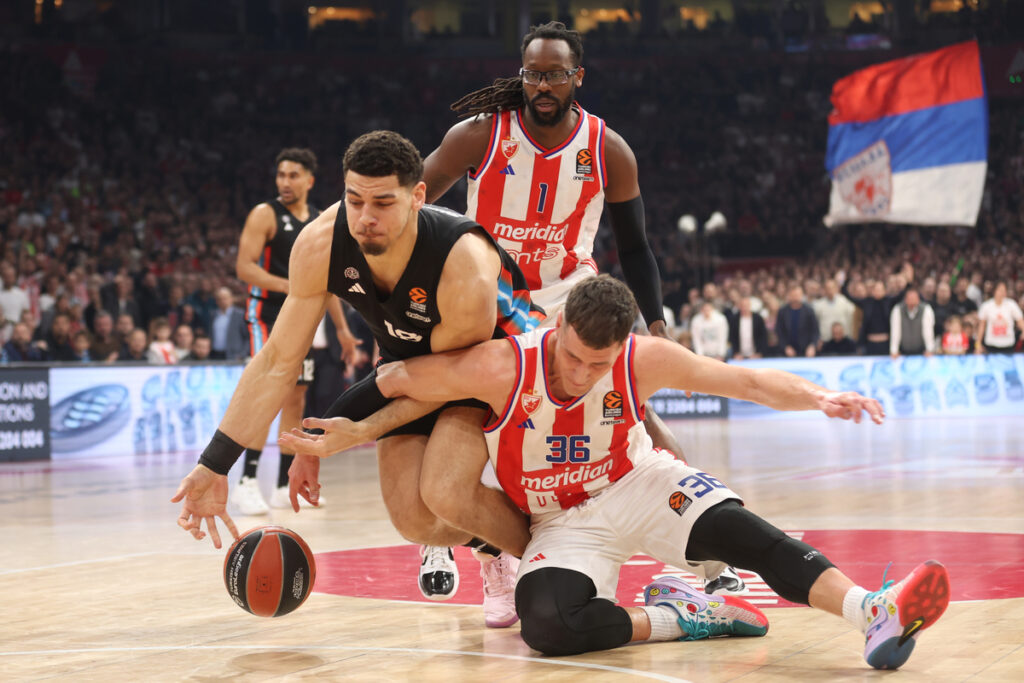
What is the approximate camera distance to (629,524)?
3.99 metres

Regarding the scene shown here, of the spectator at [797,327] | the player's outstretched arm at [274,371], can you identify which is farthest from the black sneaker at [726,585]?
the spectator at [797,327]

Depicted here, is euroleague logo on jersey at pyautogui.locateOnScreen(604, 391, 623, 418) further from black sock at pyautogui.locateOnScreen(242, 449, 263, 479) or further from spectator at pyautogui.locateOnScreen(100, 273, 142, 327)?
spectator at pyautogui.locateOnScreen(100, 273, 142, 327)

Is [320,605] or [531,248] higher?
[531,248]

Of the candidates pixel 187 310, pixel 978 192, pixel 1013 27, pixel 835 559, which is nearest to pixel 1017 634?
pixel 835 559

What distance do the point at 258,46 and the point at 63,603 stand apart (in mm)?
22625

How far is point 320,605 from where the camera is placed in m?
4.70

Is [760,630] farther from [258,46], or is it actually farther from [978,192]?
[258,46]

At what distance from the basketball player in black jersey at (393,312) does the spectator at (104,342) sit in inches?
367

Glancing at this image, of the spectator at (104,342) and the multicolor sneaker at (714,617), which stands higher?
the spectator at (104,342)

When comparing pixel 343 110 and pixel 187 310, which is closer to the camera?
pixel 187 310

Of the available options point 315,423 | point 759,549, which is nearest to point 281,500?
point 315,423

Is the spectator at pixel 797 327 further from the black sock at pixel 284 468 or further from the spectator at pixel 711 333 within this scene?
the black sock at pixel 284 468

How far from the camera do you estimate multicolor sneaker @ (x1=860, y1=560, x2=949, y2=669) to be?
330cm

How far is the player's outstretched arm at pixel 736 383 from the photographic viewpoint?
3.39 metres
